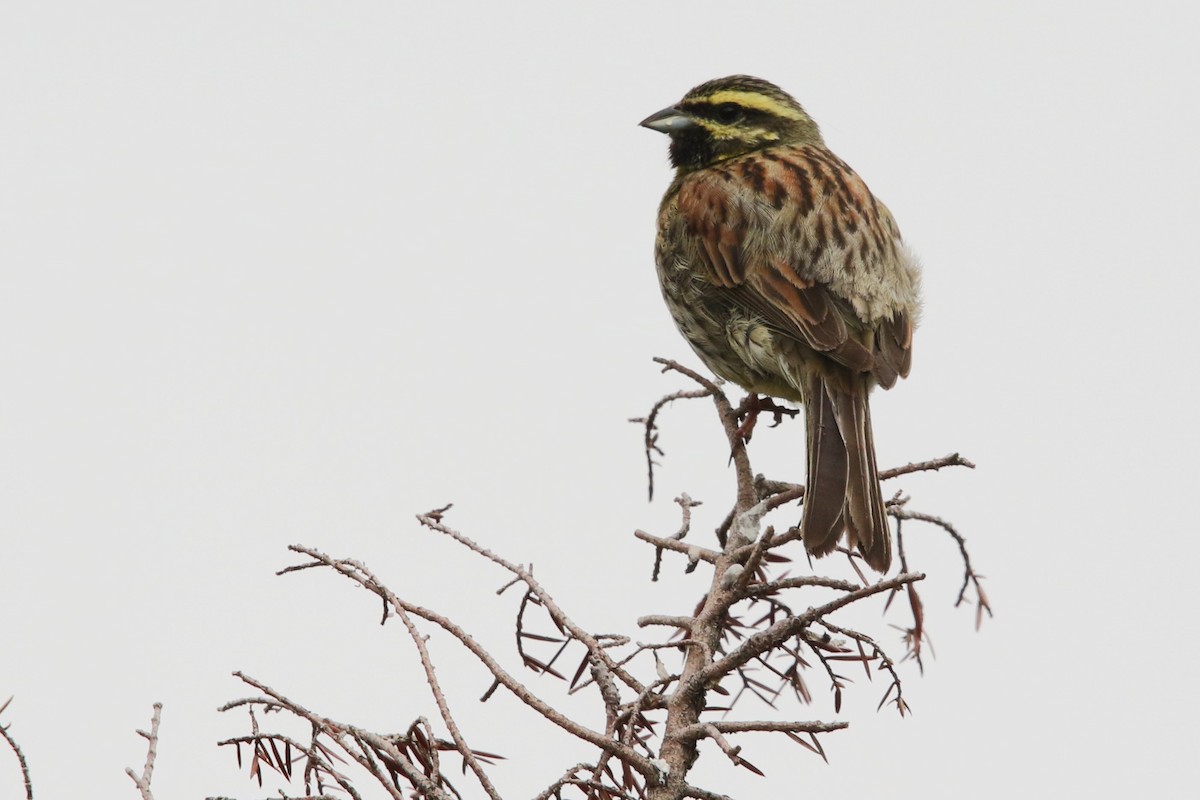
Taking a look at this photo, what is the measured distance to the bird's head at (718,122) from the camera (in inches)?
→ 248

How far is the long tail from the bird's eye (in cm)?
175

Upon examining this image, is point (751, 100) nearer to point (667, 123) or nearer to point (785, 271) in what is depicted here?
point (667, 123)

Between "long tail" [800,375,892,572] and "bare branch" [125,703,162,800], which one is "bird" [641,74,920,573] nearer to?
"long tail" [800,375,892,572]

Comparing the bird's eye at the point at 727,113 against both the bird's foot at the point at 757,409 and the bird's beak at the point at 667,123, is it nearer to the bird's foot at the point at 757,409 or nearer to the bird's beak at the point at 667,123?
the bird's beak at the point at 667,123

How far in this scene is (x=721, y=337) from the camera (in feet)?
18.1

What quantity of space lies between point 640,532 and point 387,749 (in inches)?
41.7

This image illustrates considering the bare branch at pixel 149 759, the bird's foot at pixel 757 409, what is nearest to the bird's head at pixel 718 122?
the bird's foot at pixel 757 409

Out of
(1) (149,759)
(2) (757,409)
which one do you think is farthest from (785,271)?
(1) (149,759)

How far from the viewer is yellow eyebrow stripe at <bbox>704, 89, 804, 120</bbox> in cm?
635

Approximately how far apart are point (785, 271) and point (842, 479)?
1351 mm

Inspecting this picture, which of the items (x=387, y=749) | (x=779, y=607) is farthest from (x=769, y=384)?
(x=387, y=749)

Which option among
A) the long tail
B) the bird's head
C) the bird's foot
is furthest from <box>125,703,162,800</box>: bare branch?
the bird's head

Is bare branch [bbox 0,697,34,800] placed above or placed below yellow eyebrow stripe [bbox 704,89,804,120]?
below

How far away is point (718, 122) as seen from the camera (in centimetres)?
634
